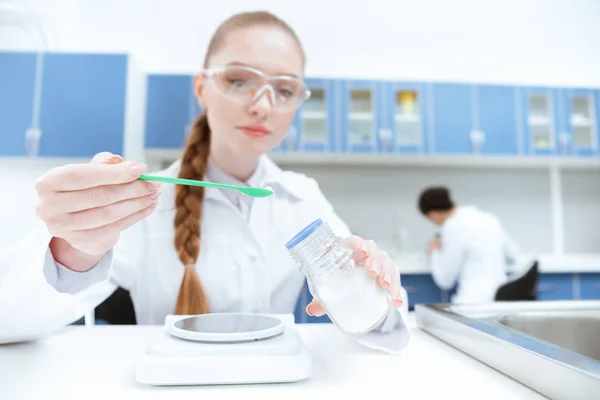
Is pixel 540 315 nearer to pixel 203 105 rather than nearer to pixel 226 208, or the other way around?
pixel 226 208

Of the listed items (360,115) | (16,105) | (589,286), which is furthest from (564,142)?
(16,105)

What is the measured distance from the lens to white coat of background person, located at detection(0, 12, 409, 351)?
23.4 inches

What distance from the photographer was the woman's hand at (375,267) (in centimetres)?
50

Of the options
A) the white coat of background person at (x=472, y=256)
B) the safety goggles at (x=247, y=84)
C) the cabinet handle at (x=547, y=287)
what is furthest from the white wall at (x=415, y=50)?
the safety goggles at (x=247, y=84)

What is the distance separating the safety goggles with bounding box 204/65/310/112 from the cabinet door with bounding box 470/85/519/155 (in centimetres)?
255

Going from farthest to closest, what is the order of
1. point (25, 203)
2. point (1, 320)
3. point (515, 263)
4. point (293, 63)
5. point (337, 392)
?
point (515, 263) → point (25, 203) → point (293, 63) → point (1, 320) → point (337, 392)

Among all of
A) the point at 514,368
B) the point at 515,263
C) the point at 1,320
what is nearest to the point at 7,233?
the point at 1,320

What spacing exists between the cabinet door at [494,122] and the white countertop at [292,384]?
9.07 ft

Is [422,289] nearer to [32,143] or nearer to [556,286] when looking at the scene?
[556,286]

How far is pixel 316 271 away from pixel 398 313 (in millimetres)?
250

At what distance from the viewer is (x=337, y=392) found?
451mm

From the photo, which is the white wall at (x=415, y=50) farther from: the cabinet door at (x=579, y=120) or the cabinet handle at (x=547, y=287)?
the cabinet handle at (x=547, y=287)

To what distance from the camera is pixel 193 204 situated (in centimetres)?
97

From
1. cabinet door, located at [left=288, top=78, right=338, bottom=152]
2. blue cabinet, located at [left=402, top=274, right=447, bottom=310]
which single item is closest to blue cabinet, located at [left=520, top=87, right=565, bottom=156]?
blue cabinet, located at [left=402, top=274, right=447, bottom=310]
